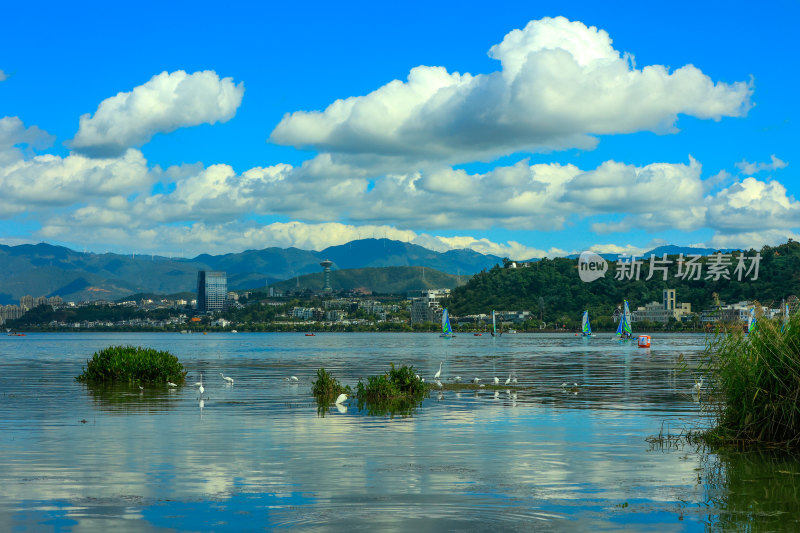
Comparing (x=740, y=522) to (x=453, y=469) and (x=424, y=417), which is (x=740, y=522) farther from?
(x=424, y=417)

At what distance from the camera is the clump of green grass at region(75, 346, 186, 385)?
51719 millimetres

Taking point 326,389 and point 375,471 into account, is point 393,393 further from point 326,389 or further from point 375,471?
point 375,471

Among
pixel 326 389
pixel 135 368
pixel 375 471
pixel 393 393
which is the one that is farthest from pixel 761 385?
pixel 135 368

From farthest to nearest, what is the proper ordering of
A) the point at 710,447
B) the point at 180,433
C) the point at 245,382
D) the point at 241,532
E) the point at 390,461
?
the point at 245,382, the point at 180,433, the point at 710,447, the point at 390,461, the point at 241,532

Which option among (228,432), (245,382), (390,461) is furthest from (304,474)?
(245,382)

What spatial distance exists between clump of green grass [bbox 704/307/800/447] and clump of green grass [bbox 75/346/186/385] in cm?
3596

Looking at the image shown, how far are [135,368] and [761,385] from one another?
38999mm

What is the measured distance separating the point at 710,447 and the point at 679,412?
1160cm

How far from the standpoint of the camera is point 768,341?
879 inches

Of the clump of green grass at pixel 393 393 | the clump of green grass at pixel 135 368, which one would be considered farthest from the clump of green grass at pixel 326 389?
the clump of green grass at pixel 135 368

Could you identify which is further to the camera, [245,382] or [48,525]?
[245,382]

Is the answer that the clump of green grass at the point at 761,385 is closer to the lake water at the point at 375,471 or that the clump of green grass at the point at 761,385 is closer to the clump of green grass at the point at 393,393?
the lake water at the point at 375,471

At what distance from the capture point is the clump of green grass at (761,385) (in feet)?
71.6

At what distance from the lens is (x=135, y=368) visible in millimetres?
51969
